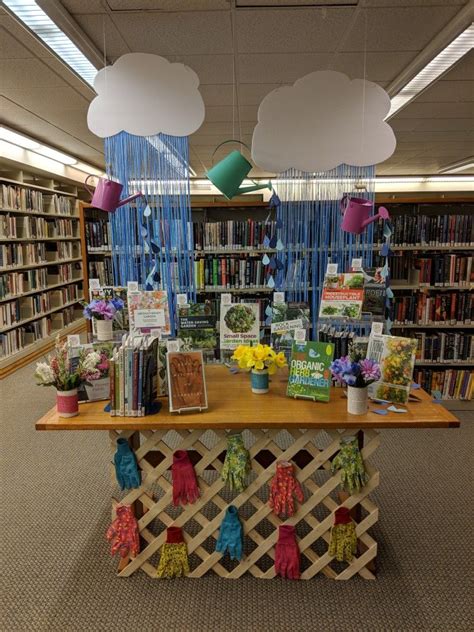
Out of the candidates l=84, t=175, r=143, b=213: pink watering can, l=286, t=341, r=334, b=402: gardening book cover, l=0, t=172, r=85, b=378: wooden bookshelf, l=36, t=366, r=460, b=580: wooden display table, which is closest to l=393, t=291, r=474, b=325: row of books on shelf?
l=36, t=366, r=460, b=580: wooden display table

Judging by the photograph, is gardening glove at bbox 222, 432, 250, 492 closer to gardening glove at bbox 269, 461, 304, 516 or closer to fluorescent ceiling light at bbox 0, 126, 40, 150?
gardening glove at bbox 269, 461, 304, 516

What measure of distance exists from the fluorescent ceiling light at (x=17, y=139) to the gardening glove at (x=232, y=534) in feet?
14.8

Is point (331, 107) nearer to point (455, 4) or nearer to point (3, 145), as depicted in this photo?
point (455, 4)

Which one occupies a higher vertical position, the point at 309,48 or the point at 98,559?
the point at 309,48

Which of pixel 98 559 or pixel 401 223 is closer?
pixel 98 559

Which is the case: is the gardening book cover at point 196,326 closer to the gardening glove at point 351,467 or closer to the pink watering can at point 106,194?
the pink watering can at point 106,194

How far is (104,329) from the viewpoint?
222 cm

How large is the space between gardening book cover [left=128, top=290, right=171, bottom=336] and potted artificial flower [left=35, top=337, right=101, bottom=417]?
1.04 feet

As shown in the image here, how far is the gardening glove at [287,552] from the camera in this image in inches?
77.2

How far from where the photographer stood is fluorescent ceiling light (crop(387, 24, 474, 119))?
2752 millimetres

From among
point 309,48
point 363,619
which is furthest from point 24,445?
point 309,48

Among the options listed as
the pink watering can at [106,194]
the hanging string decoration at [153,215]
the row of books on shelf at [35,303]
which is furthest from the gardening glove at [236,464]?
the row of books on shelf at [35,303]

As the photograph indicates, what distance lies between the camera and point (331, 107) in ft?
7.81

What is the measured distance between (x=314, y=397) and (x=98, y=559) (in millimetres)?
1240
